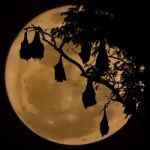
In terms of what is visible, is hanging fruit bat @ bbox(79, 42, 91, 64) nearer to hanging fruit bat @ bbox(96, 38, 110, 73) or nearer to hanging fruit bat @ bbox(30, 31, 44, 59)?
hanging fruit bat @ bbox(96, 38, 110, 73)

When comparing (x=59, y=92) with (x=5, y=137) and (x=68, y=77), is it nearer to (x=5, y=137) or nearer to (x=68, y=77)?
(x=68, y=77)

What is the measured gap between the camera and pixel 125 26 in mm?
7285

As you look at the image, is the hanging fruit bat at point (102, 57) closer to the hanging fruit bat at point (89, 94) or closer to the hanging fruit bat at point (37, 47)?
the hanging fruit bat at point (89, 94)

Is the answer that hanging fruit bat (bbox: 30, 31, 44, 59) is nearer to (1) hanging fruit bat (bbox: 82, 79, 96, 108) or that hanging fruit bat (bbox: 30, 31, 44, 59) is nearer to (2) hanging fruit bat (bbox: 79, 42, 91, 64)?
(2) hanging fruit bat (bbox: 79, 42, 91, 64)

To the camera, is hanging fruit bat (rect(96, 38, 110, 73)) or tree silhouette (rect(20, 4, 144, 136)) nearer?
hanging fruit bat (rect(96, 38, 110, 73))

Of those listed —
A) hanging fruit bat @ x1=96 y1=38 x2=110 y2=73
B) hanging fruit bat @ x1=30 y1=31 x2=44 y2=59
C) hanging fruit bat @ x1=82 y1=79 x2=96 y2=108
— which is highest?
hanging fruit bat @ x1=30 y1=31 x2=44 y2=59

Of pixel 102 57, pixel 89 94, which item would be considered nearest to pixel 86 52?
pixel 102 57

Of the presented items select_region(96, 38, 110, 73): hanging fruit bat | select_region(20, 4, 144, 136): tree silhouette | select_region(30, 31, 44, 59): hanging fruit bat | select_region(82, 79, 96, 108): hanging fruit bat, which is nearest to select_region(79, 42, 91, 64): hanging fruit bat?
select_region(20, 4, 144, 136): tree silhouette

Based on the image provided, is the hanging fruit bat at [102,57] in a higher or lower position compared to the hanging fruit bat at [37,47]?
lower

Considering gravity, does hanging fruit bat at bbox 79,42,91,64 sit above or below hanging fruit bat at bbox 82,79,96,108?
above

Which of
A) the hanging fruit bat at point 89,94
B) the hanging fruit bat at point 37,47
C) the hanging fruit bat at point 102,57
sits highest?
the hanging fruit bat at point 37,47

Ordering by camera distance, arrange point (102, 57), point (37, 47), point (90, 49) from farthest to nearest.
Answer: point (37, 47) → point (90, 49) → point (102, 57)

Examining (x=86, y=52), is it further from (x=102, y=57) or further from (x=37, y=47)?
(x=37, y=47)

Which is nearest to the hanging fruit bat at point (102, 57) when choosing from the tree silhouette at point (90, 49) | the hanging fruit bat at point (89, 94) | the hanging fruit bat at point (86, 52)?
the tree silhouette at point (90, 49)
